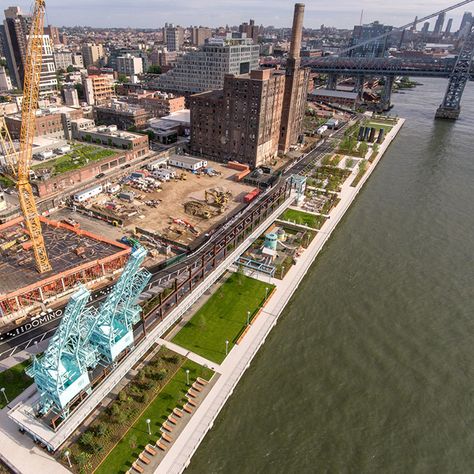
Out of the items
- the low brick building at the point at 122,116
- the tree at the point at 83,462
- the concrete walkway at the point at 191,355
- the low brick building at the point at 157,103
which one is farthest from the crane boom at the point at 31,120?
the low brick building at the point at 157,103

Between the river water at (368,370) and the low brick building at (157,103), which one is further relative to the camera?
the low brick building at (157,103)

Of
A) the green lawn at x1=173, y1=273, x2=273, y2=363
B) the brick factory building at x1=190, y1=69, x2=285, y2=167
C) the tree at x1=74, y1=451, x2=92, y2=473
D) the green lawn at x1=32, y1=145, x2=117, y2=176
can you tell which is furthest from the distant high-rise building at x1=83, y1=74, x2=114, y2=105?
the tree at x1=74, y1=451, x2=92, y2=473

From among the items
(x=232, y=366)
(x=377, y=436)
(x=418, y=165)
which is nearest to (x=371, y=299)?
(x=377, y=436)

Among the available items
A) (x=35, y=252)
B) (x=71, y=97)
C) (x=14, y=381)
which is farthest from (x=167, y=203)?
(x=71, y=97)

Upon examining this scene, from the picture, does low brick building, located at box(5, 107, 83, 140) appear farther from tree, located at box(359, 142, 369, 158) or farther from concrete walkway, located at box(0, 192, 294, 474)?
tree, located at box(359, 142, 369, 158)

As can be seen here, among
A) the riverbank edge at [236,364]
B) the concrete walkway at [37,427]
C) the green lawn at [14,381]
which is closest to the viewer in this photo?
the concrete walkway at [37,427]

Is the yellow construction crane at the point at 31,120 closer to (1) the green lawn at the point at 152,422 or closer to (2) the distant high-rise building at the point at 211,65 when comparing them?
(1) the green lawn at the point at 152,422

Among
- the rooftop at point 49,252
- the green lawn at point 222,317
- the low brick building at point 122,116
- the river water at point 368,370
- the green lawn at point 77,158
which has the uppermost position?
the low brick building at point 122,116
